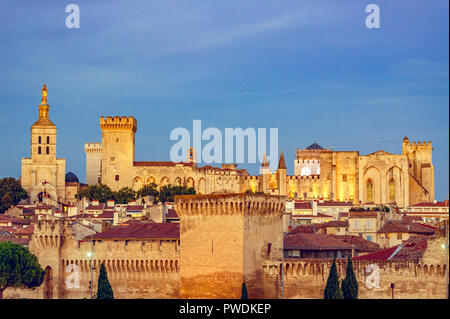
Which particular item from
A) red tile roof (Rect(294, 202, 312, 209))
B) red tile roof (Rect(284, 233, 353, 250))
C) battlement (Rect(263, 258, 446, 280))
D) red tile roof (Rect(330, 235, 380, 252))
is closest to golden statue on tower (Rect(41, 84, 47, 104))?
red tile roof (Rect(294, 202, 312, 209))

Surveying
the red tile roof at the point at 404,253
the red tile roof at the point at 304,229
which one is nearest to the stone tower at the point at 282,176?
the red tile roof at the point at 304,229

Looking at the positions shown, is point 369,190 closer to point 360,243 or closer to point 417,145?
point 417,145

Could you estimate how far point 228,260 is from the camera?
63500mm

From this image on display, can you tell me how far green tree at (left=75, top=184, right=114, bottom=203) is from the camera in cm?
13425

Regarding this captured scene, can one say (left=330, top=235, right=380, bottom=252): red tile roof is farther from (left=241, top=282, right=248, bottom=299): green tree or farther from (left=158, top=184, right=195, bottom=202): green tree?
(left=158, top=184, right=195, bottom=202): green tree

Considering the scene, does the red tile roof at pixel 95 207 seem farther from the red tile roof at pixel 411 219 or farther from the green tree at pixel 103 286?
the green tree at pixel 103 286

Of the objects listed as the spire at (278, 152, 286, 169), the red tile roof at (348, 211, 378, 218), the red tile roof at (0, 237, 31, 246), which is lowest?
the red tile roof at (0, 237, 31, 246)

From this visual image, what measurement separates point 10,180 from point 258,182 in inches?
1358

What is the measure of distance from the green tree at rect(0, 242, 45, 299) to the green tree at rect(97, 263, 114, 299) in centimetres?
629

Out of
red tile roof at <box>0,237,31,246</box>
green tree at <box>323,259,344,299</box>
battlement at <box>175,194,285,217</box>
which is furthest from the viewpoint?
red tile roof at <box>0,237,31,246</box>

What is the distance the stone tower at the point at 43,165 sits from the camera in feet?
468

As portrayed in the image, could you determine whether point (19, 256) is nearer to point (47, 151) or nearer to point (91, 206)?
point (91, 206)

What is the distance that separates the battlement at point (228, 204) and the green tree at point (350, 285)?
5538 mm
